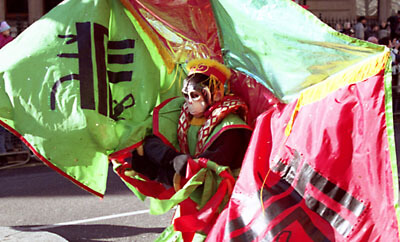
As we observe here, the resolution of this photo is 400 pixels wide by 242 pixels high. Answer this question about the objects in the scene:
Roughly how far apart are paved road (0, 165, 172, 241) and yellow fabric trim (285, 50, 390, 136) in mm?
2797

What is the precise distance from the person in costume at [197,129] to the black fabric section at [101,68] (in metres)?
0.32

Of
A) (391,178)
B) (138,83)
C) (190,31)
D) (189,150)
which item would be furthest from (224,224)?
(190,31)

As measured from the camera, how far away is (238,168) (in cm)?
355

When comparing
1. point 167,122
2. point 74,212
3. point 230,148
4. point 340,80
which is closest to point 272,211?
point 230,148

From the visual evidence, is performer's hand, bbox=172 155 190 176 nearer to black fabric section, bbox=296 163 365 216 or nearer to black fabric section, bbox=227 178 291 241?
black fabric section, bbox=227 178 291 241

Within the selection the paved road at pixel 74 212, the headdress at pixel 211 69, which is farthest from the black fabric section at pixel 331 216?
the paved road at pixel 74 212

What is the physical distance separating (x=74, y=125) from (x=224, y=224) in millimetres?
1089

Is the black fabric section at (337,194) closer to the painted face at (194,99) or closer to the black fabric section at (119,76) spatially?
the painted face at (194,99)

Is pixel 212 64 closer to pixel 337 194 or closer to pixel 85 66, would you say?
pixel 85 66

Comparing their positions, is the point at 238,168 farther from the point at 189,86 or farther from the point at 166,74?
the point at 166,74

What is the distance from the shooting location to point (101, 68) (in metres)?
3.76

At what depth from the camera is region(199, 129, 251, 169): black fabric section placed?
343 cm

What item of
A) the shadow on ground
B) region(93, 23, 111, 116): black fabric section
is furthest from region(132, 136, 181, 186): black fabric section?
the shadow on ground

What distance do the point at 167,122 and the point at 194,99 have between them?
0.82ft
